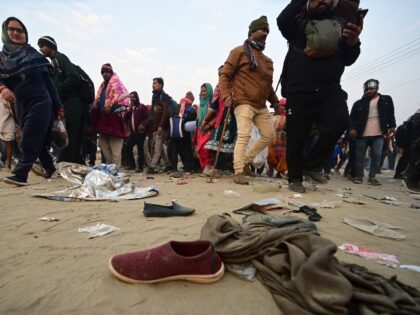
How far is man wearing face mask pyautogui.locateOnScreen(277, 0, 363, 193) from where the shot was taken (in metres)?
2.96

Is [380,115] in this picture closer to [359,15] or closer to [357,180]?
[357,180]

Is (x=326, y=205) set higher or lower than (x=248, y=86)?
lower

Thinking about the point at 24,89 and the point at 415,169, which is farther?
the point at 415,169

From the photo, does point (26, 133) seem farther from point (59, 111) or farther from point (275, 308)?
point (275, 308)

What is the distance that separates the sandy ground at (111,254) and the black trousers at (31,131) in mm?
945

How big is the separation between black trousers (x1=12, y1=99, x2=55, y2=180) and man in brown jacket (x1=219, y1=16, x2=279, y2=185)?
256 cm

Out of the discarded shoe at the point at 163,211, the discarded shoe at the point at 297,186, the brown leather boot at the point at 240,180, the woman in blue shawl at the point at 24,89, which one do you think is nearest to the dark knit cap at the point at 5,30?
the woman in blue shawl at the point at 24,89

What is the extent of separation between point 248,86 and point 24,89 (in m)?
3.13

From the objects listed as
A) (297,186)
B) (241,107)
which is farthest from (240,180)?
(241,107)

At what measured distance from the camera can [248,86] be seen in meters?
3.99

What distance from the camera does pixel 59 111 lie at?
4109 millimetres

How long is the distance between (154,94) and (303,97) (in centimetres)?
421

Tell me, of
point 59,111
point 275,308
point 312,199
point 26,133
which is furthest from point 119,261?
point 59,111

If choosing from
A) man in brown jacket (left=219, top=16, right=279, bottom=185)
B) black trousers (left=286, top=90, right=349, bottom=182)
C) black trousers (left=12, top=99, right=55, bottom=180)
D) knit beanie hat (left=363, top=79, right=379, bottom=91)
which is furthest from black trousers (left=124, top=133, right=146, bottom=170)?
knit beanie hat (left=363, top=79, right=379, bottom=91)
